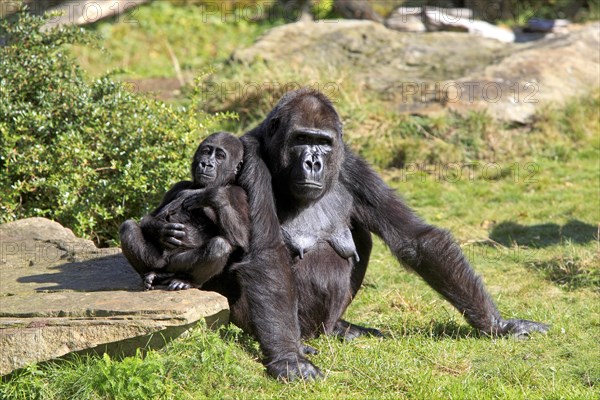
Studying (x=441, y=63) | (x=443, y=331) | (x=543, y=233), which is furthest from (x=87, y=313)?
(x=441, y=63)

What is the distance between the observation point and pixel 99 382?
4.82m

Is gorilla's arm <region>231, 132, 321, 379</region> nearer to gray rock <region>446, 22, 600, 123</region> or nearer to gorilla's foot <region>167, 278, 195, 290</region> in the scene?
gorilla's foot <region>167, 278, 195, 290</region>

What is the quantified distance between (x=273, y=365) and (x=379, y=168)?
5908mm

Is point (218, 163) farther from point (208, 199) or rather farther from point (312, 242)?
point (312, 242)

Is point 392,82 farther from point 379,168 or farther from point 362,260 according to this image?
point 362,260

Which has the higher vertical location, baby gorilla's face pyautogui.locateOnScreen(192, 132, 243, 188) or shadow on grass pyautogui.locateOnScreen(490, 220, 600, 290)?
baby gorilla's face pyautogui.locateOnScreen(192, 132, 243, 188)

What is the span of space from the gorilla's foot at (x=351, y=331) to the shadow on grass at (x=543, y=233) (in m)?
2.71

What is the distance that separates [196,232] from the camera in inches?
224

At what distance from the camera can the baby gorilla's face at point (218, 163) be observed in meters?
5.84

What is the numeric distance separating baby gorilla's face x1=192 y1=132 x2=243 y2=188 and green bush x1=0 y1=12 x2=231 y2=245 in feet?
7.07

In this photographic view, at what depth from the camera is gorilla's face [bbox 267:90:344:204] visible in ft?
18.8

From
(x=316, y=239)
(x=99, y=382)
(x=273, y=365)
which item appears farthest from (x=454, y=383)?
(x=99, y=382)

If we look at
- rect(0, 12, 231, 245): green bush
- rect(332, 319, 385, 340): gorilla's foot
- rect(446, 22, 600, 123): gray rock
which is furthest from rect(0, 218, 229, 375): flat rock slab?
rect(446, 22, 600, 123): gray rock

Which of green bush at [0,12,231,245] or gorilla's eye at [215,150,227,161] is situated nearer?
gorilla's eye at [215,150,227,161]
